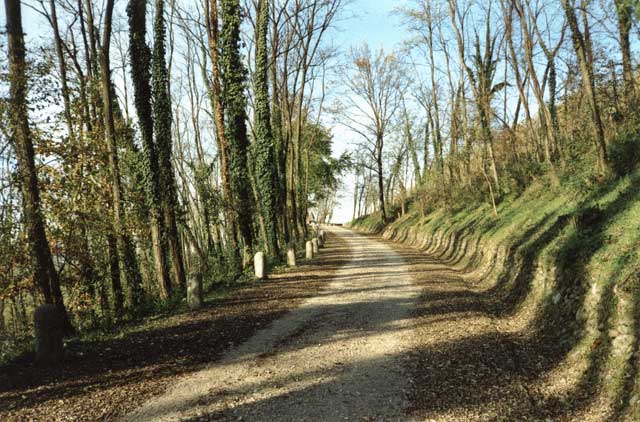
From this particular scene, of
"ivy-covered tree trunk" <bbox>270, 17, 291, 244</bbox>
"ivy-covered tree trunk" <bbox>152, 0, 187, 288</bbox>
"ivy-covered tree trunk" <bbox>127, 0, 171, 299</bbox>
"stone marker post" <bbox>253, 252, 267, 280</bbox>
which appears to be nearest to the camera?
"ivy-covered tree trunk" <bbox>127, 0, 171, 299</bbox>

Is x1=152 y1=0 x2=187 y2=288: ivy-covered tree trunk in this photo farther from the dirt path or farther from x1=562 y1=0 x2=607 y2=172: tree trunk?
x1=562 y1=0 x2=607 y2=172: tree trunk

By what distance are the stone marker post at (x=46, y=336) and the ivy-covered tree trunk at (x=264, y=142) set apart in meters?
13.1

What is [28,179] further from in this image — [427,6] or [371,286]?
[427,6]

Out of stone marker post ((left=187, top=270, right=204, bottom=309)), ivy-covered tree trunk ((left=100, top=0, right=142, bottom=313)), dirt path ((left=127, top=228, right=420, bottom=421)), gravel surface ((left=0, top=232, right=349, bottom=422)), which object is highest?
ivy-covered tree trunk ((left=100, top=0, right=142, bottom=313))

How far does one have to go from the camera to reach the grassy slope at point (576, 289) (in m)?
5.19

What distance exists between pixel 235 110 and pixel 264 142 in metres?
2.38

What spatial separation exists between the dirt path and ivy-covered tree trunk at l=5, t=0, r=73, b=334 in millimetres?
4294

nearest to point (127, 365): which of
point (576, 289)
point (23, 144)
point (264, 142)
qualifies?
point (23, 144)

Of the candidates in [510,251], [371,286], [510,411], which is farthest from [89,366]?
[510,251]

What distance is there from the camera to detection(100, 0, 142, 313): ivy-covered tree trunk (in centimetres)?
1132

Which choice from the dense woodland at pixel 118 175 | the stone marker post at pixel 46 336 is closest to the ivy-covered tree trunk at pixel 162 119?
the dense woodland at pixel 118 175

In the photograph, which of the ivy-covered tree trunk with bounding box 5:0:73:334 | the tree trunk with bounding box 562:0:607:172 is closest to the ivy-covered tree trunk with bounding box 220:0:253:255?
the ivy-covered tree trunk with bounding box 5:0:73:334

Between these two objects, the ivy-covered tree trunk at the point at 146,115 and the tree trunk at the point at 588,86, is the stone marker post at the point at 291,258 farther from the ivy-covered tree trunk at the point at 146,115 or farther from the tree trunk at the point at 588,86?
the tree trunk at the point at 588,86

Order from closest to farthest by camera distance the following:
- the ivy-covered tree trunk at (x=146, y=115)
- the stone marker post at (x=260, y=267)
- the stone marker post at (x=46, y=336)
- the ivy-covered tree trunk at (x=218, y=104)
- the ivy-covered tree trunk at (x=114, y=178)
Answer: the stone marker post at (x=46, y=336), the ivy-covered tree trunk at (x=114, y=178), the ivy-covered tree trunk at (x=146, y=115), the stone marker post at (x=260, y=267), the ivy-covered tree trunk at (x=218, y=104)
